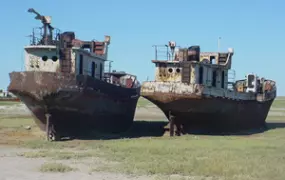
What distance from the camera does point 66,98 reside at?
2150 centimetres

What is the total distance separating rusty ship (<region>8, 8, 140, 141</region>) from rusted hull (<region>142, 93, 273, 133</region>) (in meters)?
2.79

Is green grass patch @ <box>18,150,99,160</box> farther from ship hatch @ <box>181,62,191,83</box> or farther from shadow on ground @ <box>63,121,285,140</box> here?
ship hatch @ <box>181,62,191,83</box>

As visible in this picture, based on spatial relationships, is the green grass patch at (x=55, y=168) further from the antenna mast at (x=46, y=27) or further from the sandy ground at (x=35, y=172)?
the antenna mast at (x=46, y=27)

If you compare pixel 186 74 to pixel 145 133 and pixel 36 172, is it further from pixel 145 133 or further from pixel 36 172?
pixel 36 172

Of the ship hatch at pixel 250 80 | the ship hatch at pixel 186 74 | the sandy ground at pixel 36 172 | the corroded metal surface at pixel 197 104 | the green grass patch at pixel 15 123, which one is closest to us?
the sandy ground at pixel 36 172

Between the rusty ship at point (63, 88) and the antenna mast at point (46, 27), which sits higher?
the antenna mast at point (46, 27)

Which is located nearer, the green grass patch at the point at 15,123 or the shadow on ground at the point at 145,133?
the shadow on ground at the point at 145,133

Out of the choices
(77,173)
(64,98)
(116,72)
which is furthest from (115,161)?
(116,72)

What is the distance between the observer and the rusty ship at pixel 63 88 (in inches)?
836

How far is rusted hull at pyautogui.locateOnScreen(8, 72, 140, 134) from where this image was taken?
21141 millimetres

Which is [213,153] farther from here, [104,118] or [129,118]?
[129,118]

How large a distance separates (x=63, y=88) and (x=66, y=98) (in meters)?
0.59

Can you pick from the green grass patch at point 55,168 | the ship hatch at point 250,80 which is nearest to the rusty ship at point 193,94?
the ship hatch at point 250,80

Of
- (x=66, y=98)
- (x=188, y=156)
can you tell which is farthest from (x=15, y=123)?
(x=188, y=156)
